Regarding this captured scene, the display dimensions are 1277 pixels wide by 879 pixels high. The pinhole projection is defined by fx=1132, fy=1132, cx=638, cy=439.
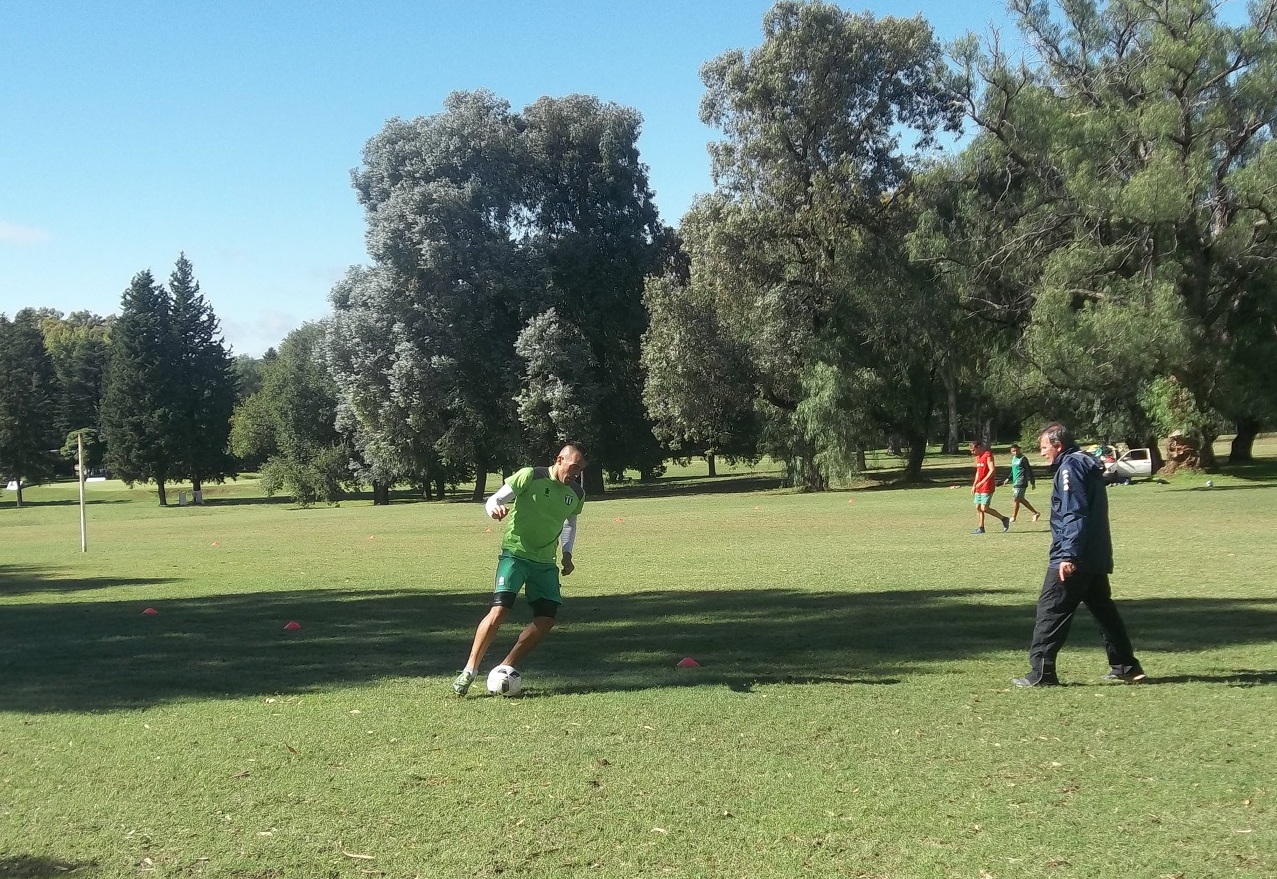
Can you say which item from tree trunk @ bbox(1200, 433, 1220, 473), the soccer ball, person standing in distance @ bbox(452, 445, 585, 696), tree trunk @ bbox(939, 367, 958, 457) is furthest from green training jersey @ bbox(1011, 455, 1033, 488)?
tree trunk @ bbox(1200, 433, 1220, 473)

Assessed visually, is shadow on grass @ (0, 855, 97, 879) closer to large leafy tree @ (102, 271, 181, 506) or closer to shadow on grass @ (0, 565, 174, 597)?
shadow on grass @ (0, 565, 174, 597)

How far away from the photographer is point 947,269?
4234 cm

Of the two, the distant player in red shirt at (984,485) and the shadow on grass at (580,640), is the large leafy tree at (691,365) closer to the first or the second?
the distant player in red shirt at (984,485)

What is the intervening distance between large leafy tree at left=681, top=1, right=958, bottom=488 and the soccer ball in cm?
3602

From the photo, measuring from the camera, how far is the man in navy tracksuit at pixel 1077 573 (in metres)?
8.58

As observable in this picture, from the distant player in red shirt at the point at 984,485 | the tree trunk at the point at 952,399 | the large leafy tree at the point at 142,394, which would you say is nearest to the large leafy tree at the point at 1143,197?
the tree trunk at the point at 952,399

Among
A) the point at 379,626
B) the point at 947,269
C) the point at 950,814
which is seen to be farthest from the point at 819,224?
the point at 950,814

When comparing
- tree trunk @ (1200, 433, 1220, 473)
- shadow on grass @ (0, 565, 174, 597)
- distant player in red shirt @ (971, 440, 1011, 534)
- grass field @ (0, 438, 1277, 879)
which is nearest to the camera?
grass field @ (0, 438, 1277, 879)

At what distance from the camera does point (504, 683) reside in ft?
28.6

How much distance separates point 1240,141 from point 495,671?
36.5 meters

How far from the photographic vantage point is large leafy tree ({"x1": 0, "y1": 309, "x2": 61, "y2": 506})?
3265 inches

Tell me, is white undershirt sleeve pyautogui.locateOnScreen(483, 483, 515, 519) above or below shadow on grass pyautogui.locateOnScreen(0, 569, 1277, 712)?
above

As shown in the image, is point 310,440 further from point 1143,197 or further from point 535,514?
point 535,514

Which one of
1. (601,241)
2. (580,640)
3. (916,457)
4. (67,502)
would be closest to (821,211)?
(916,457)
